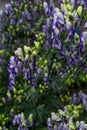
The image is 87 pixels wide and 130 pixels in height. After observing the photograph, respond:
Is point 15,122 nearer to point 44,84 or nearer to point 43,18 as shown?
point 44,84

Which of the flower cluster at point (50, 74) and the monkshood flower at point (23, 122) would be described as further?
the monkshood flower at point (23, 122)

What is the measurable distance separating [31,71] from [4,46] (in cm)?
216

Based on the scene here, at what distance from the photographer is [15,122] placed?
158 inches

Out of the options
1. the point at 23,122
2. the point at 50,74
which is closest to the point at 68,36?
the point at 50,74

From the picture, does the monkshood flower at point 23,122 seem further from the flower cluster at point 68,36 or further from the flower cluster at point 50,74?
the flower cluster at point 68,36

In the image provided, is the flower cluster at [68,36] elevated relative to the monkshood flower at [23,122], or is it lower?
elevated

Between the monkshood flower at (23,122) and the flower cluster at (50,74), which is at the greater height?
the flower cluster at (50,74)

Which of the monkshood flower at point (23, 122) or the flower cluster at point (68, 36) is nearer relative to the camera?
the flower cluster at point (68, 36)

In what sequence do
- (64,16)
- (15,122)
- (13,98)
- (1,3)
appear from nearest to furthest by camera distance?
(64,16) < (15,122) < (13,98) < (1,3)

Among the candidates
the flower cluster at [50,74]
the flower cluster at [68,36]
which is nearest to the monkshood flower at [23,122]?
the flower cluster at [50,74]

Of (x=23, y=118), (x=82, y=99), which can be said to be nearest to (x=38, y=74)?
(x=23, y=118)

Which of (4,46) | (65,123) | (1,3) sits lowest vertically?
(65,123)

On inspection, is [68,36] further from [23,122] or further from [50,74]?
[23,122]

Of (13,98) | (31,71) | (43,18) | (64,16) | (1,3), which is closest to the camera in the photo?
(64,16)
